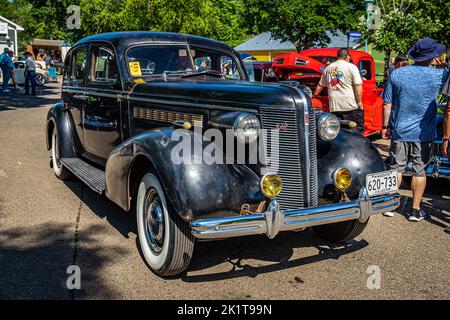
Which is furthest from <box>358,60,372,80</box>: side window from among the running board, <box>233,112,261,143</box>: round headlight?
<box>233,112,261,143</box>: round headlight

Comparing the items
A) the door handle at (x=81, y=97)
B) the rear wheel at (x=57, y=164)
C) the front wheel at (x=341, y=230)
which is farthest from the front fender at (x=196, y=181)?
the rear wheel at (x=57, y=164)

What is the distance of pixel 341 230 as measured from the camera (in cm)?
404

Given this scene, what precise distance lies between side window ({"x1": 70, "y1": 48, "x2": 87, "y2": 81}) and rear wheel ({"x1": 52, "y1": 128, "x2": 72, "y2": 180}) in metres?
0.77

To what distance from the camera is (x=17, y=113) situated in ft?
42.6

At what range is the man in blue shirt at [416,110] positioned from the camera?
473cm

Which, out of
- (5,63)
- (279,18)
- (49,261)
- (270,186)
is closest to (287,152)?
(270,186)

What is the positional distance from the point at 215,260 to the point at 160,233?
0.58 metres

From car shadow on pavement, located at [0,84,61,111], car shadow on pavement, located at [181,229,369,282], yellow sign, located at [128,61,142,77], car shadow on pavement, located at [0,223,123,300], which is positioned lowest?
car shadow on pavement, located at [181,229,369,282]

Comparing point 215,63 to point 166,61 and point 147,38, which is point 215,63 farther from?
point 147,38

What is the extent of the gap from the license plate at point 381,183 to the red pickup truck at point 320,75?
5.29m

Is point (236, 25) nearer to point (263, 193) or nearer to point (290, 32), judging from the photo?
point (290, 32)

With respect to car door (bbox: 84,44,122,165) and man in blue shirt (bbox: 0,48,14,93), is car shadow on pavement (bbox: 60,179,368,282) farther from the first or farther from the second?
man in blue shirt (bbox: 0,48,14,93)

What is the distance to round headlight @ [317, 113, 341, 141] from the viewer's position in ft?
12.2
